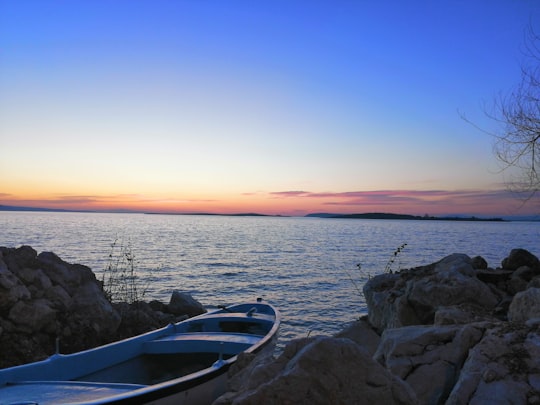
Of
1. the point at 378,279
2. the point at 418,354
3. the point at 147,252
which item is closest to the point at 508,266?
the point at 378,279

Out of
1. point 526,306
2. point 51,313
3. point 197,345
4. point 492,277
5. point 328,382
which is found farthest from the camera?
point 51,313

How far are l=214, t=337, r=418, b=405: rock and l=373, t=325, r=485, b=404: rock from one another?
1.27m

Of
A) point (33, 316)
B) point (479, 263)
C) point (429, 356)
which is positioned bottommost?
point (33, 316)

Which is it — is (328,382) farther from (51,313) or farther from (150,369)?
(51,313)

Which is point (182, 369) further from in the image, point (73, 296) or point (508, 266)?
point (508, 266)

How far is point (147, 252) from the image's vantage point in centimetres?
4262

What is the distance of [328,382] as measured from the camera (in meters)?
3.85

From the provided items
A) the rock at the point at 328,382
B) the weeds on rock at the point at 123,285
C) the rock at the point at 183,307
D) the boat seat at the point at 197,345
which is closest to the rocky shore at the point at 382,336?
the rock at the point at 328,382

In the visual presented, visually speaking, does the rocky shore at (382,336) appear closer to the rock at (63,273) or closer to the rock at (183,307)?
the rock at (63,273)

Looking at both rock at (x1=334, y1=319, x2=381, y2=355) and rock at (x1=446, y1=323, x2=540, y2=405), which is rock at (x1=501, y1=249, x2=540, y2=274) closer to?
rock at (x1=334, y1=319, x2=381, y2=355)

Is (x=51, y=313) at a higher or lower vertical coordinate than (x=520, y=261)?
lower

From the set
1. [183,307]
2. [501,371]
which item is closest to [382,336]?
[501,371]

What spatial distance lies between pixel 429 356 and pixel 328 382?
2.16m

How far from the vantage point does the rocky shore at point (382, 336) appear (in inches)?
155
